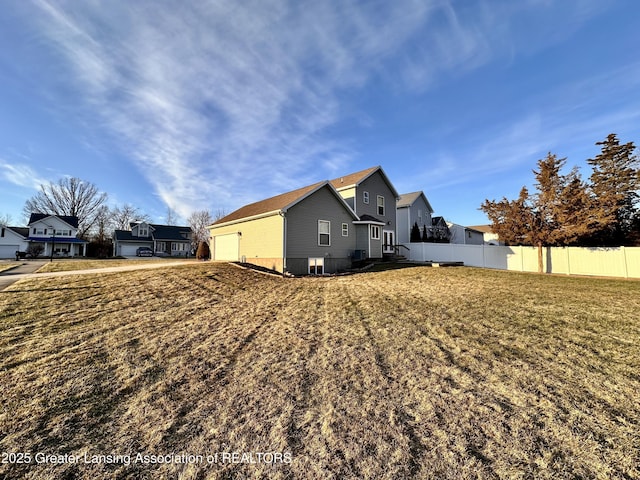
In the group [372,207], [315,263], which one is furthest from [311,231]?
[372,207]

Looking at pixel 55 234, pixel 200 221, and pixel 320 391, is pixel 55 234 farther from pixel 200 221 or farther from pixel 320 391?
pixel 320 391

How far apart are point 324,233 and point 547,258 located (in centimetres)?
1575

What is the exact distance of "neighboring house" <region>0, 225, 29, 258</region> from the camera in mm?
37500

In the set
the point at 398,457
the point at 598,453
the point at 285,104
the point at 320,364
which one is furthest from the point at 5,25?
the point at 598,453

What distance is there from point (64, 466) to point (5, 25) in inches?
511

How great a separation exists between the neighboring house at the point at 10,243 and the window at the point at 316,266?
45959 millimetres

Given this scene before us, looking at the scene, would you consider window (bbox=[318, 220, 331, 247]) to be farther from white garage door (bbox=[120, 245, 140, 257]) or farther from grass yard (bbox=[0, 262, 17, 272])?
white garage door (bbox=[120, 245, 140, 257])

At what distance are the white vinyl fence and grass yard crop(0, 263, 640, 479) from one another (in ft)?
44.7

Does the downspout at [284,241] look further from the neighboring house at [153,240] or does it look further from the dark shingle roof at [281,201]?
the neighboring house at [153,240]

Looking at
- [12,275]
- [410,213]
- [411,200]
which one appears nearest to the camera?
[12,275]

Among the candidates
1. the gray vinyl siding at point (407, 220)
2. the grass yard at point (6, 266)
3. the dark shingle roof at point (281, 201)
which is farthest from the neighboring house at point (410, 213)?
the grass yard at point (6, 266)

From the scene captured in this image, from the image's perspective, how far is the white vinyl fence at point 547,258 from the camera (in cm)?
1650

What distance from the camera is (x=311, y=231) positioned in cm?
1666

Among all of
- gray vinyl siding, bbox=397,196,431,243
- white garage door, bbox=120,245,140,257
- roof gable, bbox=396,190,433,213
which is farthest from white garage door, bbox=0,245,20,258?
roof gable, bbox=396,190,433,213
